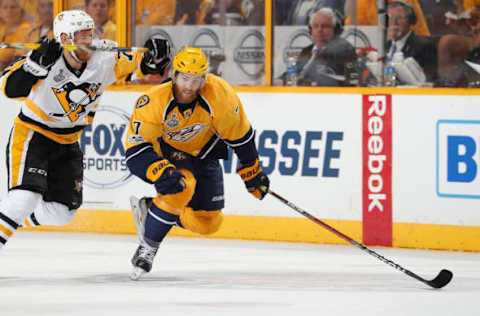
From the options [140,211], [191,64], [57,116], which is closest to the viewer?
[191,64]

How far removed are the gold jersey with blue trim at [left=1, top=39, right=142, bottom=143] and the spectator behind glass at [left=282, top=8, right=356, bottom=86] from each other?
1.93 m

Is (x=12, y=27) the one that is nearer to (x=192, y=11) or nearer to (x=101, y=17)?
(x=101, y=17)

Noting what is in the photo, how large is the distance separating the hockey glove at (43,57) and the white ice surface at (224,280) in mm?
1036

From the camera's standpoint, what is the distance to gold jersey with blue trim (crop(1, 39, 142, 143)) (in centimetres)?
525

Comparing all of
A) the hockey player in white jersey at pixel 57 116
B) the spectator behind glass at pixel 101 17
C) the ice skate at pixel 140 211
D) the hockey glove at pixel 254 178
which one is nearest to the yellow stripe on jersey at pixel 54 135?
the hockey player in white jersey at pixel 57 116

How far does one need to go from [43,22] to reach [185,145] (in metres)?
2.67

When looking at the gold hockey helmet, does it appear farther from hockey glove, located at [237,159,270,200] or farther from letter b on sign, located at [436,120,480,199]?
letter b on sign, located at [436,120,480,199]

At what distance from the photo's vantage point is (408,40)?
676 cm

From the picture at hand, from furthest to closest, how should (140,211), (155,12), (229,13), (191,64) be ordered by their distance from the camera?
(155,12)
(229,13)
(140,211)
(191,64)

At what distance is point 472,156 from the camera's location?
6.41 m

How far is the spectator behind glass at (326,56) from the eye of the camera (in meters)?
6.94

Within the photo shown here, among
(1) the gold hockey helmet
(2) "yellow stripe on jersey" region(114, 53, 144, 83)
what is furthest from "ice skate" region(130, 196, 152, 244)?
(1) the gold hockey helmet

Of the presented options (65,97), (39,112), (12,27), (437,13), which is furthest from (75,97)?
(12,27)

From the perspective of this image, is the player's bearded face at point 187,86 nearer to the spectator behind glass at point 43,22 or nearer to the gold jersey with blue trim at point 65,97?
the gold jersey with blue trim at point 65,97
